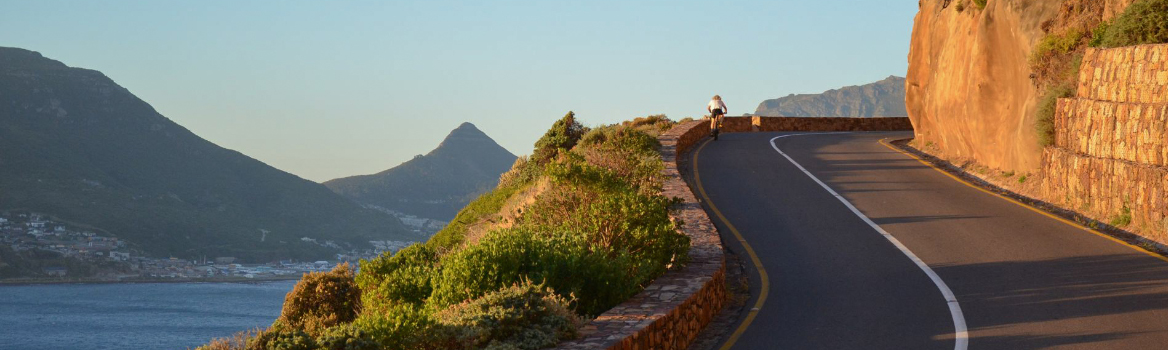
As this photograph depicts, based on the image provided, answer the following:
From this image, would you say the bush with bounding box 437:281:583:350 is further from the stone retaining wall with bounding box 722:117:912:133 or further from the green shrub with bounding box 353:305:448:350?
the stone retaining wall with bounding box 722:117:912:133

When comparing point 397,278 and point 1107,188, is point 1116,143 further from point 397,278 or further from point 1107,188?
point 397,278

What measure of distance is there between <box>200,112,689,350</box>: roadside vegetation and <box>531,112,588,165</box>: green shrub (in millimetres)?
18777

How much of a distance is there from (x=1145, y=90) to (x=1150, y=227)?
113 inches

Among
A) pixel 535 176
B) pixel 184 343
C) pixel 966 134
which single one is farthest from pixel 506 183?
pixel 184 343

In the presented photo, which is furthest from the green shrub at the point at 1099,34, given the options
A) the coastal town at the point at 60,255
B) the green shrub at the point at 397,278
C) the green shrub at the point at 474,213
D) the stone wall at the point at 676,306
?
the coastal town at the point at 60,255

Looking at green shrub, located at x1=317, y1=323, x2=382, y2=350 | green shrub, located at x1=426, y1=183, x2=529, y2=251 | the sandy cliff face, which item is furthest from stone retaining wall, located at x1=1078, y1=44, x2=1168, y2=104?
green shrub, located at x1=426, y1=183, x2=529, y2=251

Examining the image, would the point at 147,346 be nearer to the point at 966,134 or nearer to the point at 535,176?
the point at 535,176

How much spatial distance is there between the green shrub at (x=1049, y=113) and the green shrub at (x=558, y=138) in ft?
72.9

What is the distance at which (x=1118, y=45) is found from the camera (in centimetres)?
1977

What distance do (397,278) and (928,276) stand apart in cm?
Answer: 793

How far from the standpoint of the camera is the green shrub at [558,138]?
4212 cm

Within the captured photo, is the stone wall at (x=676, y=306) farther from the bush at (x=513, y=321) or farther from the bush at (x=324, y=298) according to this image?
the bush at (x=324, y=298)

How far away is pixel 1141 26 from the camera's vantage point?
19359 millimetres

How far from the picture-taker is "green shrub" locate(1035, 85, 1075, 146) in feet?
71.1
